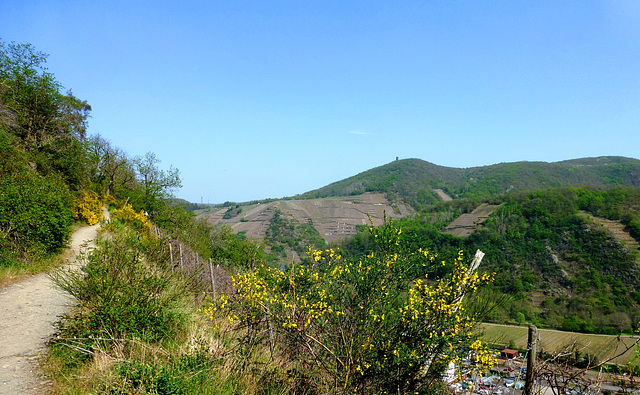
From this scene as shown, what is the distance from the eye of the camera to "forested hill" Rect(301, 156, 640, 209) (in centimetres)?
14162

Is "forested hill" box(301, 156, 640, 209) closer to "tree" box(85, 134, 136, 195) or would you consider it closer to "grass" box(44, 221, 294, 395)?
"tree" box(85, 134, 136, 195)

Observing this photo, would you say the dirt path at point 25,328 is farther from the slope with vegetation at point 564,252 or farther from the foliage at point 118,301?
the slope with vegetation at point 564,252

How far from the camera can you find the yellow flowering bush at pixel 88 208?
16.5 meters

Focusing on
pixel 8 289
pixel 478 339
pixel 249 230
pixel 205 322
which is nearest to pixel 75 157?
pixel 8 289

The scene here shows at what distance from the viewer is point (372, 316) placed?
3709mm

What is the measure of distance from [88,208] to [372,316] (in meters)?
17.5

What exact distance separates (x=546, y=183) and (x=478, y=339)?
16907 cm

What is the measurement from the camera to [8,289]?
7441 millimetres

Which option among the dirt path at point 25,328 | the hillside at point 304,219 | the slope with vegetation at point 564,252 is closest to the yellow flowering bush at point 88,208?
the dirt path at point 25,328

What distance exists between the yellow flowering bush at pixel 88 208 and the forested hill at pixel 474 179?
119 m

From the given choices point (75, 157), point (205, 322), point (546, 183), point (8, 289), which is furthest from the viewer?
point (546, 183)

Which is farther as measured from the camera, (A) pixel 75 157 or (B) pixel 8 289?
(A) pixel 75 157

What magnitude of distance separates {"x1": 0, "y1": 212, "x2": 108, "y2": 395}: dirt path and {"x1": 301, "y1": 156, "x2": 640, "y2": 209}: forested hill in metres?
127

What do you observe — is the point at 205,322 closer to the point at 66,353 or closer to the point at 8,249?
the point at 66,353
